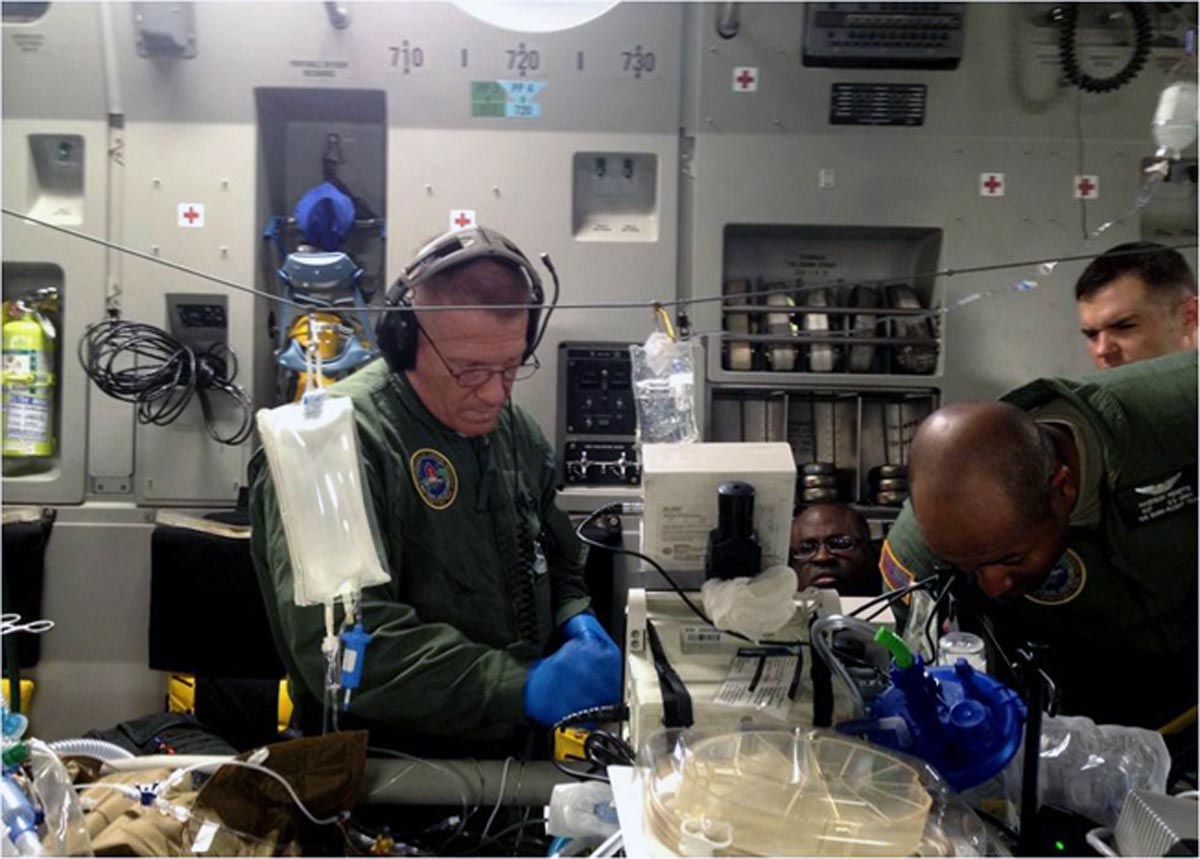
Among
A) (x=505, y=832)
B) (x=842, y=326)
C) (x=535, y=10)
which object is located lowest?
(x=505, y=832)

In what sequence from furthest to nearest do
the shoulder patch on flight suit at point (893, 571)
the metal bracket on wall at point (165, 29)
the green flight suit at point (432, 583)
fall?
the metal bracket on wall at point (165, 29) → the shoulder patch on flight suit at point (893, 571) → the green flight suit at point (432, 583)

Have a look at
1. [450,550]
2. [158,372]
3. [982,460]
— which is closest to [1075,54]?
[982,460]

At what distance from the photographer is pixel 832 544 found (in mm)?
1975

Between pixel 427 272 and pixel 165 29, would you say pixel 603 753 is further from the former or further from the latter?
pixel 165 29

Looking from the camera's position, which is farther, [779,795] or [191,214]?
[191,214]

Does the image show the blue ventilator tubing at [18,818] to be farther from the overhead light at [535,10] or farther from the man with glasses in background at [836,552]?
the man with glasses in background at [836,552]

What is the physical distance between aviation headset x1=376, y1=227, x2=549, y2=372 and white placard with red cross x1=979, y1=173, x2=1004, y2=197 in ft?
4.70

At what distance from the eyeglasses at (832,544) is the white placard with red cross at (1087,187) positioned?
116 centimetres

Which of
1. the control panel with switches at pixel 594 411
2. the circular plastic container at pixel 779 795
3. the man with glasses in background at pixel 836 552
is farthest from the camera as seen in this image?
the control panel with switches at pixel 594 411

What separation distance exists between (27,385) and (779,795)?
229 cm

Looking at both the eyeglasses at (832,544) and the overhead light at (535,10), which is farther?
the eyeglasses at (832,544)

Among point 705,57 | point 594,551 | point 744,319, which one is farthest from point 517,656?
point 705,57

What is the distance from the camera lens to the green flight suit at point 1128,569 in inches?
48.9

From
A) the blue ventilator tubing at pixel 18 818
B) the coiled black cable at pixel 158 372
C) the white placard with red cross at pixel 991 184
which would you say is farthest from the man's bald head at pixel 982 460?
the coiled black cable at pixel 158 372
